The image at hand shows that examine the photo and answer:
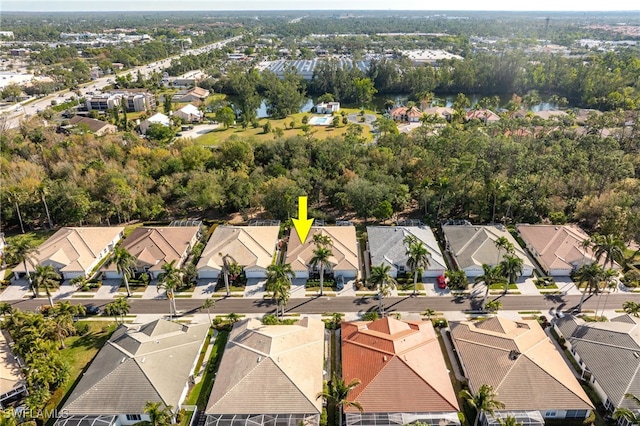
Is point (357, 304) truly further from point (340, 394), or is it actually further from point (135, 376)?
point (135, 376)

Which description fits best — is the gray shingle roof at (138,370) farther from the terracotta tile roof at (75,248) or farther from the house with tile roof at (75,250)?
the terracotta tile roof at (75,248)

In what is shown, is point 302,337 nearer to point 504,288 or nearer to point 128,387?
point 128,387

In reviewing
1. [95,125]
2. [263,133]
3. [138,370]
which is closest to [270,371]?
[138,370]

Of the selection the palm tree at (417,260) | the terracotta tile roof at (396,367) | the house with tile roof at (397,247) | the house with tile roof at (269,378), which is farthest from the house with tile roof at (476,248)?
the house with tile roof at (269,378)

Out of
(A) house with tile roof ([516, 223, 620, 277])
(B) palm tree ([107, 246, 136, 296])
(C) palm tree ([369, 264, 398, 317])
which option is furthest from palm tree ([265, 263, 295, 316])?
(A) house with tile roof ([516, 223, 620, 277])

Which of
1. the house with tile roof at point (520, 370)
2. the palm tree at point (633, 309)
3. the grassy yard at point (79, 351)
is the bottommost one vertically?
the grassy yard at point (79, 351)

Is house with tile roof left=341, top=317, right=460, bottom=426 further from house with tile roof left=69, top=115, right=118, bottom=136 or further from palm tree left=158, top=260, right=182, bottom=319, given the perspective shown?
house with tile roof left=69, top=115, right=118, bottom=136

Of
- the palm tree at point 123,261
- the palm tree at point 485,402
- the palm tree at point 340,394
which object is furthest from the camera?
the palm tree at point 123,261
